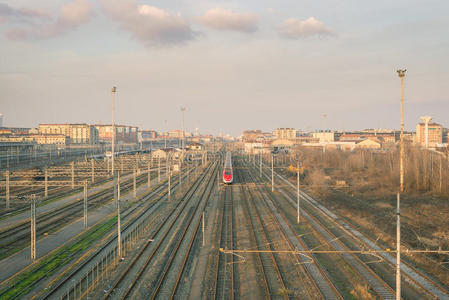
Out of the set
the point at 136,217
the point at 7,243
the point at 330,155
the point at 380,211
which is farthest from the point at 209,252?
the point at 330,155

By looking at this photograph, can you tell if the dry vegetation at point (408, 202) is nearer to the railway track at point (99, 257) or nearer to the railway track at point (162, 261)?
the railway track at point (162, 261)

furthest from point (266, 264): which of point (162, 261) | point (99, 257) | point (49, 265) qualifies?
point (49, 265)

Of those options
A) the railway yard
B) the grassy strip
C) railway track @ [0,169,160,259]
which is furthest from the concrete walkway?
the grassy strip

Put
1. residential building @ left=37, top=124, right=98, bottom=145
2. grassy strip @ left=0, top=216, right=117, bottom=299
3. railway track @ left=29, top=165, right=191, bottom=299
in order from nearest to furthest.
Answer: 1. railway track @ left=29, top=165, right=191, bottom=299
2. grassy strip @ left=0, top=216, right=117, bottom=299
3. residential building @ left=37, top=124, right=98, bottom=145

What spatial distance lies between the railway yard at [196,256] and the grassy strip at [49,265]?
0.06m

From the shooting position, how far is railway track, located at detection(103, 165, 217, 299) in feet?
48.2

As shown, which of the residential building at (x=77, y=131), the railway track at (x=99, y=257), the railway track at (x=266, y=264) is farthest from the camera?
the residential building at (x=77, y=131)

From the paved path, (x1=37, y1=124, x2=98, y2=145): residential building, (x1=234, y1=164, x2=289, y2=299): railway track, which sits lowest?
(x1=234, y1=164, x2=289, y2=299): railway track

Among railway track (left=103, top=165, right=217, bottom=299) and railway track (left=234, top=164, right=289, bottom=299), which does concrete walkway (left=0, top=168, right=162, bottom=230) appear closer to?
railway track (left=103, top=165, right=217, bottom=299)

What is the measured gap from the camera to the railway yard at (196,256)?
48.8 ft

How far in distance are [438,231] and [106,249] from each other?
25540 mm

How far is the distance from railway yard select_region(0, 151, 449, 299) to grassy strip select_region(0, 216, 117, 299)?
55mm

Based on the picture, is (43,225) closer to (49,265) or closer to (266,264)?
(49,265)

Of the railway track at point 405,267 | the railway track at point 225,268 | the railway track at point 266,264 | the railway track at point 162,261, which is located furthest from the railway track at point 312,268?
the railway track at point 162,261
